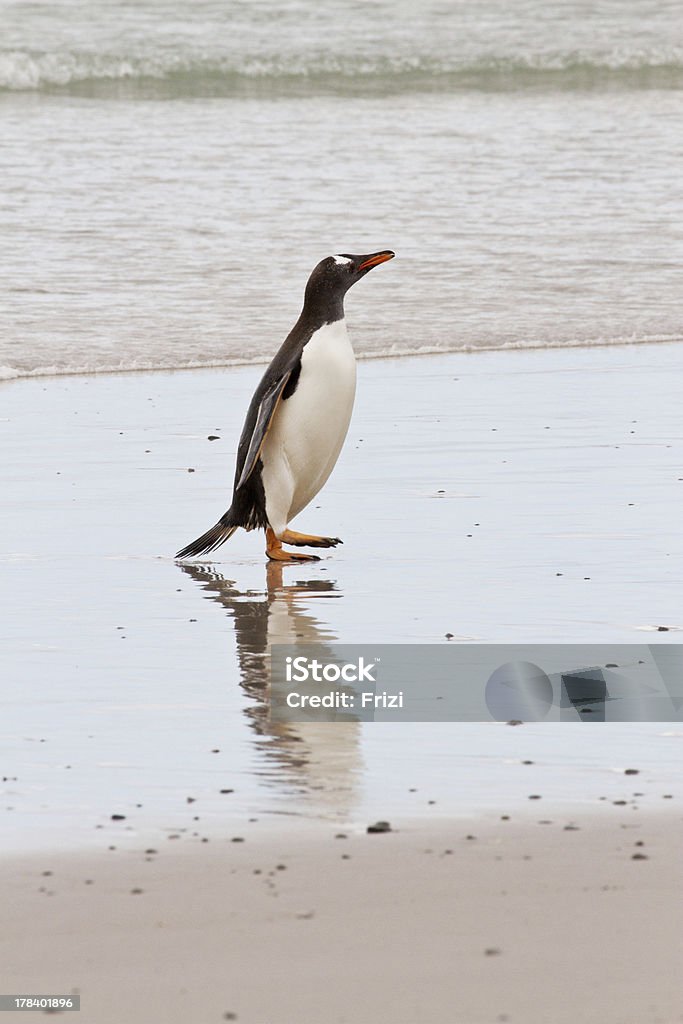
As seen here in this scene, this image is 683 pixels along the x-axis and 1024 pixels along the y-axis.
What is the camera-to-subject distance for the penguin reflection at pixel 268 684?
152 inches

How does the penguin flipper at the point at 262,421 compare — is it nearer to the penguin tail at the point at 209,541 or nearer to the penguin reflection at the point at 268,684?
the penguin tail at the point at 209,541

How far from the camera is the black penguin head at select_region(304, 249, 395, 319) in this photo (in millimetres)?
6637

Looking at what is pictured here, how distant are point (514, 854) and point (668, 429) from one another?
5506mm

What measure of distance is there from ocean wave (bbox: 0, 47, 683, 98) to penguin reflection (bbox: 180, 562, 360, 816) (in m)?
21.8

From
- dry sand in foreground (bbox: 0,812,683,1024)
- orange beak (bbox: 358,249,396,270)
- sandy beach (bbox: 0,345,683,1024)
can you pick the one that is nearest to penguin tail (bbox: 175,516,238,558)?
sandy beach (bbox: 0,345,683,1024)

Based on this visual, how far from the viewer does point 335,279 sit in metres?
6.68

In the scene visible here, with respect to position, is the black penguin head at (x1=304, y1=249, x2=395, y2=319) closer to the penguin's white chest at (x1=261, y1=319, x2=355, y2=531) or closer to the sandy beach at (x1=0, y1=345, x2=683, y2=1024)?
the penguin's white chest at (x1=261, y1=319, x2=355, y2=531)

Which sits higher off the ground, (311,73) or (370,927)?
(311,73)

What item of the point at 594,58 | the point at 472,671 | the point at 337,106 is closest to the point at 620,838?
the point at 472,671

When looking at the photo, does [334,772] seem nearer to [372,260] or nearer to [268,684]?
[268,684]

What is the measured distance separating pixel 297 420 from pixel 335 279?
1.68 ft

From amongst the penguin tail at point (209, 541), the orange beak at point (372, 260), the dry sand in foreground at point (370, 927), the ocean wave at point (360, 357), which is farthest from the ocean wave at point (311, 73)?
the dry sand in foreground at point (370, 927)

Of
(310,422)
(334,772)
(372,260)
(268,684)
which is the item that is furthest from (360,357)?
(334,772)

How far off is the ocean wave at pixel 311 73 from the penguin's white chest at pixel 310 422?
21.1 metres
